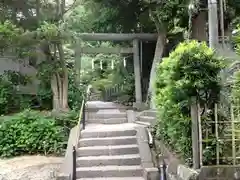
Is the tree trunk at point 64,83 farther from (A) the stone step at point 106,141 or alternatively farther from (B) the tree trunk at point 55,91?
(A) the stone step at point 106,141

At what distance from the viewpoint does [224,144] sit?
633 centimetres

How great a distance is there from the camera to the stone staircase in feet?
28.3

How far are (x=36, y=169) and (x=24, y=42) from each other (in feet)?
15.1

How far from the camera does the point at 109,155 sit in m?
9.46

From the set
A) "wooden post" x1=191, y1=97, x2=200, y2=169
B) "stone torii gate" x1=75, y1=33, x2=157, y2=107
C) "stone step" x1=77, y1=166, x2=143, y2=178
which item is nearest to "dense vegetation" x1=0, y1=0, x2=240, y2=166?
"wooden post" x1=191, y1=97, x2=200, y2=169

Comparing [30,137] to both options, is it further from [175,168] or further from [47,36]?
[175,168]

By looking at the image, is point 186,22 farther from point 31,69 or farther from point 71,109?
point 31,69

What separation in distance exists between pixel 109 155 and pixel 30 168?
6.67ft

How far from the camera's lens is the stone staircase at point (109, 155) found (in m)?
8.62

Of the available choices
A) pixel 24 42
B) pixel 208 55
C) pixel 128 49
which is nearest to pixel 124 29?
pixel 128 49

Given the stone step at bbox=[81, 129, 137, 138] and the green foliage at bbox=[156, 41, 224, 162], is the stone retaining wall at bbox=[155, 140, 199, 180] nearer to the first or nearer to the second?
the green foliage at bbox=[156, 41, 224, 162]

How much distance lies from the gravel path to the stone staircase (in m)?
0.79

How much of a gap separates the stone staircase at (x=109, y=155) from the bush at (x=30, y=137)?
3.29 ft

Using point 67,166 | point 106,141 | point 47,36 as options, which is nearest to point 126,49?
point 47,36
